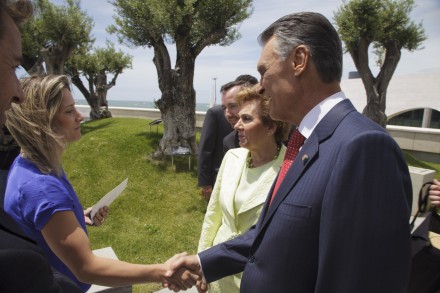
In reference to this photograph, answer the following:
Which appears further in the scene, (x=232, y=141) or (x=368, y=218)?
(x=232, y=141)

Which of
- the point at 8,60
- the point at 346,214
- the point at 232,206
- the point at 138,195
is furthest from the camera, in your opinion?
the point at 138,195

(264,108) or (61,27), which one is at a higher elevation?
→ (61,27)

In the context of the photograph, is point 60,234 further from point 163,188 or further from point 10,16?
point 163,188

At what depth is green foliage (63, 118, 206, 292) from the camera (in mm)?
5926

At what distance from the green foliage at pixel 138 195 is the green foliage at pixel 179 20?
11.4 feet

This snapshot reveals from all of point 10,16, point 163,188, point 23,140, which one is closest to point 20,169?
point 23,140

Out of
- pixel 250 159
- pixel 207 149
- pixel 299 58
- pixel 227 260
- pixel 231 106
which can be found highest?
pixel 299 58

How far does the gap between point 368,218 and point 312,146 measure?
39 cm

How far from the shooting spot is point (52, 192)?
168 cm

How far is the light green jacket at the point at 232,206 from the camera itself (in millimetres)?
2453

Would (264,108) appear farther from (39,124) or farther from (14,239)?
(14,239)

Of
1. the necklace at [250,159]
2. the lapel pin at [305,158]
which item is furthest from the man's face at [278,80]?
the necklace at [250,159]

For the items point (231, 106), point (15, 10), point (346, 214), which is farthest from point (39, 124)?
point (231, 106)

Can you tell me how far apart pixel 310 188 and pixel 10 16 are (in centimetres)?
129
